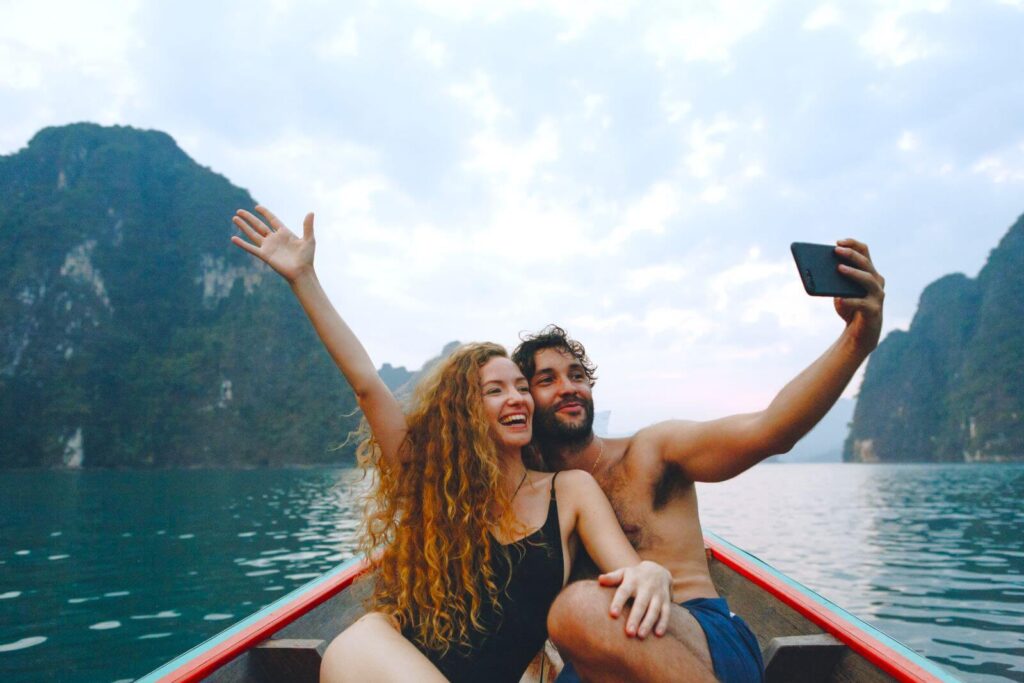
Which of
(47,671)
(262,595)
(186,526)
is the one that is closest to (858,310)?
(47,671)

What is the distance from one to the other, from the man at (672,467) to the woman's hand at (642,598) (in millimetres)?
28

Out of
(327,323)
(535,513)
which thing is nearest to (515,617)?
(535,513)

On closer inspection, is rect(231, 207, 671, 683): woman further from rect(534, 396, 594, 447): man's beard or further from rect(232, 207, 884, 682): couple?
rect(534, 396, 594, 447): man's beard

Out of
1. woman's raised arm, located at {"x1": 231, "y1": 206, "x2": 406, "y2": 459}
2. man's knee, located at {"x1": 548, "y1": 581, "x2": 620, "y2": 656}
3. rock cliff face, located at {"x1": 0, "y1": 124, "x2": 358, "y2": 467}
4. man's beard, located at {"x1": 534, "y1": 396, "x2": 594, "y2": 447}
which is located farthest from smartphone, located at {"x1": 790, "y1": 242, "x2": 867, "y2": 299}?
rock cliff face, located at {"x1": 0, "y1": 124, "x2": 358, "y2": 467}

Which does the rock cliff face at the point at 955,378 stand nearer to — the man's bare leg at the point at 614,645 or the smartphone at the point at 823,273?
the smartphone at the point at 823,273

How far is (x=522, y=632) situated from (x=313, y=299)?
54.9 inches

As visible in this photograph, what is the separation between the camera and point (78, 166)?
100812 millimetres

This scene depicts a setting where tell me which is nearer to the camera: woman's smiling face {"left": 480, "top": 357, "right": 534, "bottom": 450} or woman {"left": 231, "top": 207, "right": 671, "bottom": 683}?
woman {"left": 231, "top": 207, "right": 671, "bottom": 683}

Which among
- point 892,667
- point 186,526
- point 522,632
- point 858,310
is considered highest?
point 858,310

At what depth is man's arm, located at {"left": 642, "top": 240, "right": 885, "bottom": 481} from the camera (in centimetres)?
183

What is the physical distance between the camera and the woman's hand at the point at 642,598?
158 cm

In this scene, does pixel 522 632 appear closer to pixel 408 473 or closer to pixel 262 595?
pixel 408 473

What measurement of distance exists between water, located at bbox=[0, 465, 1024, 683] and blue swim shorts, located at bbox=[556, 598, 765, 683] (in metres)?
1.82

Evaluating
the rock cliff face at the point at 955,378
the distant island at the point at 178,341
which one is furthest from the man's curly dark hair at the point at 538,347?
the rock cliff face at the point at 955,378
